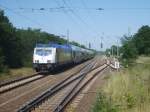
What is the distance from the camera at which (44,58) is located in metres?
41.0

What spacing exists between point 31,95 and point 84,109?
539 cm

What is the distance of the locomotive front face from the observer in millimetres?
40688

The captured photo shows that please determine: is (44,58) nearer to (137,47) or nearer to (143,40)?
(137,47)

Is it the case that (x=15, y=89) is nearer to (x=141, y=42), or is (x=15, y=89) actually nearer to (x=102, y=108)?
(x=102, y=108)

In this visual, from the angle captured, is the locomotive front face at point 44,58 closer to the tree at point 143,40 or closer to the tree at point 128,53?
the tree at point 128,53

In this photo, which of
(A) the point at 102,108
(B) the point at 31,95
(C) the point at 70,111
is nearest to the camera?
(A) the point at 102,108

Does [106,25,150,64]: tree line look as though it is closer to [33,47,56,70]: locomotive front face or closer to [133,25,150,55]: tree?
[133,25,150,55]: tree

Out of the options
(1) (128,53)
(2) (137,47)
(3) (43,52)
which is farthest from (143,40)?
(3) (43,52)

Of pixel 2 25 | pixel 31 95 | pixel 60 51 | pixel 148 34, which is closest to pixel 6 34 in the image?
pixel 2 25

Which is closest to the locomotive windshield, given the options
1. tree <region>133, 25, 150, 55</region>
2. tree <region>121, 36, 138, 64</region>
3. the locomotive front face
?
the locomotive front face

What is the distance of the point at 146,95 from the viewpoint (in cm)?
1788

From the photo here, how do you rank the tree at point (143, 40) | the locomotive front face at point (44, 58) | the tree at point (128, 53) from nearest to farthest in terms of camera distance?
the locomotive front face at point (44, 58) < the tree at point (128, 53) < the tree at point (143, 40)

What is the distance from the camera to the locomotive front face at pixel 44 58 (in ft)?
133

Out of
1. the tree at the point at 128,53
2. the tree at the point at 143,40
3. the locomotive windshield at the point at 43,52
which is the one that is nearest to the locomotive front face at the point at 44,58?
the locomotive windshield at the point at 43,52
